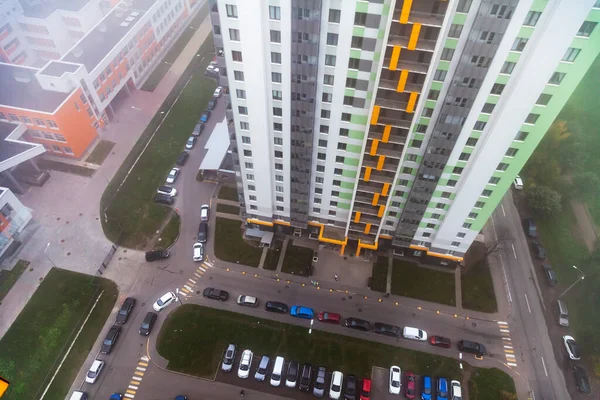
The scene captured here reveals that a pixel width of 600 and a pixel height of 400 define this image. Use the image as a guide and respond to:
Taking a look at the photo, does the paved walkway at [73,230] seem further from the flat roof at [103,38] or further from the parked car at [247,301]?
the parked car at [247,301]

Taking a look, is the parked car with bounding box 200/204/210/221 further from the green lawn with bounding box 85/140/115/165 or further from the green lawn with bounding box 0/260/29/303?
the green lawn with bounding box 0/260/29/303

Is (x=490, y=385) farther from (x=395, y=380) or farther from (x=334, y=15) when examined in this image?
(x=334, y=15)

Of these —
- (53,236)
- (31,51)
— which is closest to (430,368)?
(53,236)

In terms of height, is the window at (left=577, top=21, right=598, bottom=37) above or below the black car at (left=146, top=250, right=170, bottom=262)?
above

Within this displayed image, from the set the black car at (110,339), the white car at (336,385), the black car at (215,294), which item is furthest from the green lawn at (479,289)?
the black car at (110,339)

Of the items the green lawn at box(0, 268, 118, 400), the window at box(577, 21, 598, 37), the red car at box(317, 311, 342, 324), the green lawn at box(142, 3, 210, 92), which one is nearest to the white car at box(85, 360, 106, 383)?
the green lawn at box(0, 268, 118, 400)

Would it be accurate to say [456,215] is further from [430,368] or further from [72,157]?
[72,157]

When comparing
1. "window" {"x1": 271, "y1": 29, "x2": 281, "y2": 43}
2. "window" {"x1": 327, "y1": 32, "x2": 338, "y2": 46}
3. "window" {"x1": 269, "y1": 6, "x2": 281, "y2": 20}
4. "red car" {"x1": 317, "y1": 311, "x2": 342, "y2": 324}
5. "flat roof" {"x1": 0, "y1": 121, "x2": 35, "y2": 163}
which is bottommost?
"red car" {"x1": 317, "y1": 311, "x2": 342, "y2": 324}
